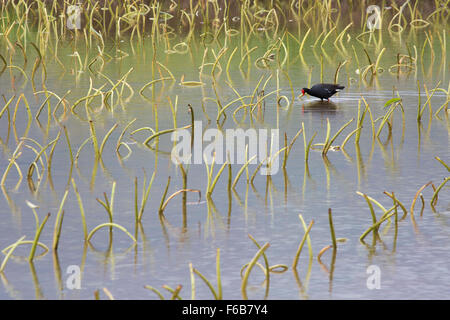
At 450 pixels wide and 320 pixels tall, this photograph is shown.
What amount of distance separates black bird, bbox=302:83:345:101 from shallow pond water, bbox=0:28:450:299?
12cm

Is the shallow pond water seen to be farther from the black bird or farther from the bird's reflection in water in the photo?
the black bird

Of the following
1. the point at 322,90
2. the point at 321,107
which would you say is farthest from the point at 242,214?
the point at 322,90

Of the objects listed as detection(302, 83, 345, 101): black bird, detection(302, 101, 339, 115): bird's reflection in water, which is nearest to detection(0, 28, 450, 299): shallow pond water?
detection(302, 101, 339, 115): bird's reflection in water

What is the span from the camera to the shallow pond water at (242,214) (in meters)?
4.77

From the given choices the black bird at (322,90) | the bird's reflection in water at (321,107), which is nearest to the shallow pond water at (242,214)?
the bird's reflection in water at (321,107)

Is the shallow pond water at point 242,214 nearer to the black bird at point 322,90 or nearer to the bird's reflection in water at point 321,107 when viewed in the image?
the bird's reflection in water at point 321,107

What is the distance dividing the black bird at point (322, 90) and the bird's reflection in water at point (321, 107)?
0.25 feet

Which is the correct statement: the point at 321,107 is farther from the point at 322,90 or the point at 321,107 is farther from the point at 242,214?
the point at 242,214

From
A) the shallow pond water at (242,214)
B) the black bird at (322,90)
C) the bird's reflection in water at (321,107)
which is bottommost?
the shallow pond water at (242,214)

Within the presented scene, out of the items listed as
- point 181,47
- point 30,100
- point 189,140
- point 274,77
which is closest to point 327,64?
point 274,77

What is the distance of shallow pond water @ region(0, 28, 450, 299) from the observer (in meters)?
4.77

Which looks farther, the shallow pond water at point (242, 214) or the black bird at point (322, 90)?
the black bird at point (322, 90)
